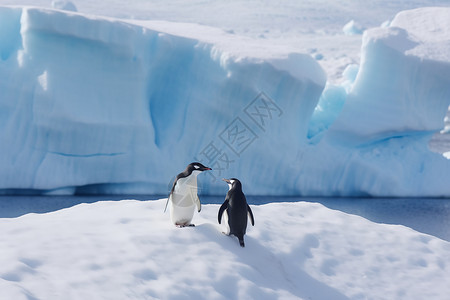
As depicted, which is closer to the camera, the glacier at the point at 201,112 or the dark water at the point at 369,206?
the dark water at the point at 369,206

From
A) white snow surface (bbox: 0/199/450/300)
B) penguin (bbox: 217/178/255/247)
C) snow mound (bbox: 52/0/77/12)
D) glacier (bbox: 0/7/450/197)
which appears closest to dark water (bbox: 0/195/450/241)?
glacier (bbox: 0/7/450/197)

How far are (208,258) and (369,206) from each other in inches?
233

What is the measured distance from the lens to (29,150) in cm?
852

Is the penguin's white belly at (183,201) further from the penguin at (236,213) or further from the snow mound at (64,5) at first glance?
the snow mound at (64,5)

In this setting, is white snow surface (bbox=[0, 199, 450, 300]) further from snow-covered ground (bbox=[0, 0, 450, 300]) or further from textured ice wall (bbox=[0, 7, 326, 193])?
textured ice wall (bbox=[0, 7, 326, 193])

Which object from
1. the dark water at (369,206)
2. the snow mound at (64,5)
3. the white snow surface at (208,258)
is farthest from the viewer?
the snow mound at (64,5)

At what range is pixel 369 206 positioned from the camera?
9211 millimetres

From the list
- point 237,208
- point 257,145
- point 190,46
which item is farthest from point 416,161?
point 237,208

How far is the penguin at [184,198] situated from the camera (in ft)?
13.3

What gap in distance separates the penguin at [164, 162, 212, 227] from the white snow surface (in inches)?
4.1

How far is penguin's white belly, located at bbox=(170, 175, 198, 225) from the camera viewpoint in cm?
406

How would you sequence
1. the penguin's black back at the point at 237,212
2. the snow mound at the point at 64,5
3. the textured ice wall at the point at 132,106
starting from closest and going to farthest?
1. the penguin's black back at the point at 237,212
2. the textured ice wall at the point at 132,106
3. the snow mound at the point at 64,5

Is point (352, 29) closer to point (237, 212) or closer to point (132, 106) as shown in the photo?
point (132, 106)

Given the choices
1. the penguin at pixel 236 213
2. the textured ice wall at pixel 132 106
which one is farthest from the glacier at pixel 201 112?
the penguin at pixel 236 213
